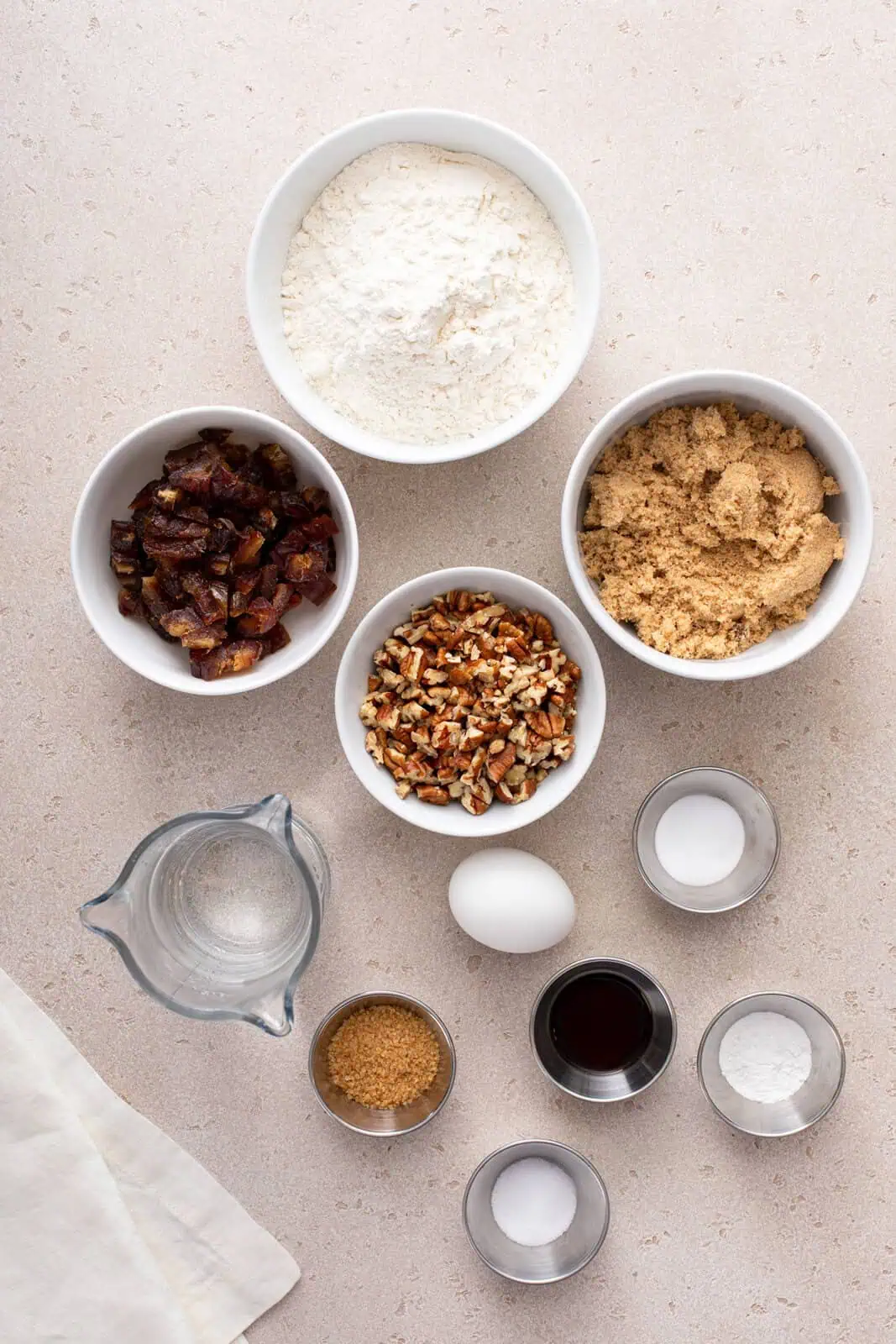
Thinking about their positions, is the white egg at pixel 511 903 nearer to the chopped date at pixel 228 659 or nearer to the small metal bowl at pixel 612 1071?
the small metal bowl at pixel 612 1071

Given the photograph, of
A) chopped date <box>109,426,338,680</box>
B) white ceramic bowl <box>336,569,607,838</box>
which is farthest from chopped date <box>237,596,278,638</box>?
white ceramic bowl <box>336,569,607,838</box>

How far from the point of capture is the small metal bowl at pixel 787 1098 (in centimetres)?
142

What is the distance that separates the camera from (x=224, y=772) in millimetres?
1479

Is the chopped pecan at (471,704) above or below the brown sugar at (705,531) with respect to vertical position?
below

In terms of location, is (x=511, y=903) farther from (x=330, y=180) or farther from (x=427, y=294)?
(x=330, y=180)

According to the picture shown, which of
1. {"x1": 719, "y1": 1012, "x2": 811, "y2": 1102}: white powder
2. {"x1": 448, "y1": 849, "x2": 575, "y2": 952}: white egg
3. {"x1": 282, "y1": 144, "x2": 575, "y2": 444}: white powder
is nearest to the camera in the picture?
{"x1": 282, "y1": 144, "x2": 575, "y2": 444}: white powder

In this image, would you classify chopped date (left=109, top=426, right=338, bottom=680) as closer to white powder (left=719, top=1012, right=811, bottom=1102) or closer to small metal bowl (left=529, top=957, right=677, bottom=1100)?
small metal bowl (left=529, top=957, right=677, bottom=1100)

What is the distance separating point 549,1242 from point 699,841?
25.5 inches

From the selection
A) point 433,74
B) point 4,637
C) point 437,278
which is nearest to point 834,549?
point 437,278

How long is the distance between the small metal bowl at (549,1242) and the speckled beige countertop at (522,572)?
0.05 metres

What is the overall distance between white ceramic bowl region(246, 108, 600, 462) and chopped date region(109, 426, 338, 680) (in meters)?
0.10

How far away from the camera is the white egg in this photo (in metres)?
1.35

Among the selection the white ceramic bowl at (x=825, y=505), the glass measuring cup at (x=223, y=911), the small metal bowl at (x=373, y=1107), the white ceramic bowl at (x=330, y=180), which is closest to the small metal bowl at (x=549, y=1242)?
the small metal bowl at (x=373, y=1107)

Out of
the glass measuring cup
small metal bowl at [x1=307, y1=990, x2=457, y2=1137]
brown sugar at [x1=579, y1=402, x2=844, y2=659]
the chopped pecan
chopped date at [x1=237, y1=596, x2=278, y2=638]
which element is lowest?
small metal bowl at [x1=307, y1=990, x2=457, y2=1137]
